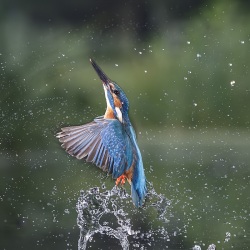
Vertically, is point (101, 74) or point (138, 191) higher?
point (101, 74)

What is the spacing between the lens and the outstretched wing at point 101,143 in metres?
1.73

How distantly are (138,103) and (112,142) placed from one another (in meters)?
0.46

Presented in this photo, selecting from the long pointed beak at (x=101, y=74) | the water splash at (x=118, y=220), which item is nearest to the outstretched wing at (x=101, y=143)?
the long pointed beak at (x=101, y=74)

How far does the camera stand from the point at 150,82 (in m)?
2.25

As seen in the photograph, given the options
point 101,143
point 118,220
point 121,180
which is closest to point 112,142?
point 101,143

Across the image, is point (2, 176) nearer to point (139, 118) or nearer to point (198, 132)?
point (139, 118)

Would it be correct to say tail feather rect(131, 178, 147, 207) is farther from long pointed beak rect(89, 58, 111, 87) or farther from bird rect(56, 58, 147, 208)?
long pointed beak rect(89, 58, 111, 87)

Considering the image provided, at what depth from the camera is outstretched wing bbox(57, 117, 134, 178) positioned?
173 cm

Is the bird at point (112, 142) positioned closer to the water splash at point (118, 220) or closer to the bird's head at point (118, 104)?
the bird's head at point (118, 104)

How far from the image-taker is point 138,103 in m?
2.20

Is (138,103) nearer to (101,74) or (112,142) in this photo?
(101,74)

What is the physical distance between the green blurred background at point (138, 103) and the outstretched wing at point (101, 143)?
12.0 inches

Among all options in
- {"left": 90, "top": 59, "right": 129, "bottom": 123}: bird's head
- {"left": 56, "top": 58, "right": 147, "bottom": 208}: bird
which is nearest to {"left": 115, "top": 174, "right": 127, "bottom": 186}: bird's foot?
{"left": 56, "top": 58, "right": 147, "bottom": 208}: bird

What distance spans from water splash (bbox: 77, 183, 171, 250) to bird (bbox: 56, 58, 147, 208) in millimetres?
219
